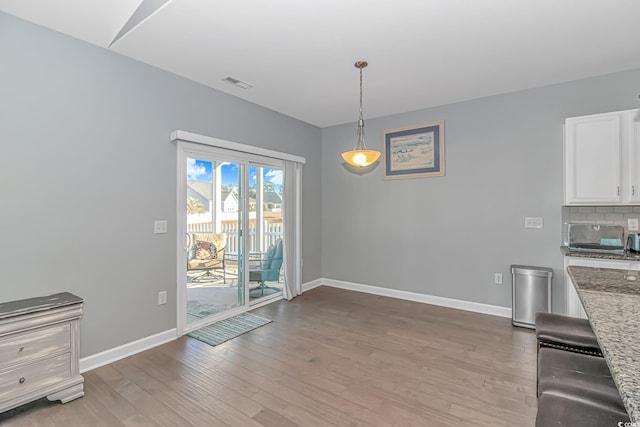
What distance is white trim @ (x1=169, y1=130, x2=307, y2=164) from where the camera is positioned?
10.7 ft

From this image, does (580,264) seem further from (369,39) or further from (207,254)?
(207,254)

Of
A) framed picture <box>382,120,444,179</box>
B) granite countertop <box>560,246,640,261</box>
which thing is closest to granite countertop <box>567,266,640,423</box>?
granite countertop <box>560,246,640,261</box>

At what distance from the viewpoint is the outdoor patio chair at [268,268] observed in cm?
441

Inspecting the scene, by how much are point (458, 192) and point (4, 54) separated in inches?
187

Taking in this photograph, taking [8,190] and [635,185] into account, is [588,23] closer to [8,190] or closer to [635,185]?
[635,185]

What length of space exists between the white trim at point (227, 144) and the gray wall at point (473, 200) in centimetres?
114

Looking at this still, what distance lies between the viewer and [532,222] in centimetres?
378

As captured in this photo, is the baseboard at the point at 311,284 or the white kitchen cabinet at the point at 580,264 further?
the baseboard at the point at 311,284

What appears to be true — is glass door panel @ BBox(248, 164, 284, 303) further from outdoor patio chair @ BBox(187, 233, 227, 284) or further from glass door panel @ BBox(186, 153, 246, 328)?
outdoor patio chair @ BBox(187, 233, 227, 284)

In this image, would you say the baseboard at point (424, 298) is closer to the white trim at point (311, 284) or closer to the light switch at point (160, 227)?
the white trim at point (311, 284)

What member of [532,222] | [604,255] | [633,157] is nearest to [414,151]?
[532,222]

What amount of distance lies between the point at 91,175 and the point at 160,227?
763 millimetres

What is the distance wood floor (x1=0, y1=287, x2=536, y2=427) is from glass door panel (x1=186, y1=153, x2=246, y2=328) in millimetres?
630

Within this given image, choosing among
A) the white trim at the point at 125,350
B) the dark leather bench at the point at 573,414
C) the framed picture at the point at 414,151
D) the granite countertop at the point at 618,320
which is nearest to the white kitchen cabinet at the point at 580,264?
the granite countertop at the point at 618,320
